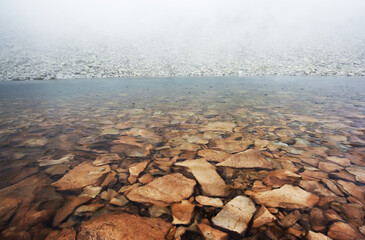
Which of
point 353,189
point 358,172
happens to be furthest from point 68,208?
point 358,172

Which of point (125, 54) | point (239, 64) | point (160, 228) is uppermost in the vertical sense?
point (125, 54)

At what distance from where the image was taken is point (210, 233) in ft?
3.99

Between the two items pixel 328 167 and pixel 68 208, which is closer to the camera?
pixel 68 208

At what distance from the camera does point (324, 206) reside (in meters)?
1.43

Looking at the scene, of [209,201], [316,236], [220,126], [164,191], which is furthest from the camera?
[220,126]

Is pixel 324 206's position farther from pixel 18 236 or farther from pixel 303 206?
pixel 18 236

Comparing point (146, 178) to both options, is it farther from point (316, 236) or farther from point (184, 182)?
point (316, 236)

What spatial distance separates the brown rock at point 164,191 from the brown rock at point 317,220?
0.92 m

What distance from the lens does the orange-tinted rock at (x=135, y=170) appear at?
72.7 inches

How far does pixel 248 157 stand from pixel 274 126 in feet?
5.13

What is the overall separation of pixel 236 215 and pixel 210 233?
0.87ft

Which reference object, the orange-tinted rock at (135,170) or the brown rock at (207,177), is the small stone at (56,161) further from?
the brown rock at (207,177)

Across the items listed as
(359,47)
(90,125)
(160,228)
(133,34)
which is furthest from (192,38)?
(160,228)

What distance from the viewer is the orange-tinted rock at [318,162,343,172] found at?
1.92 m
